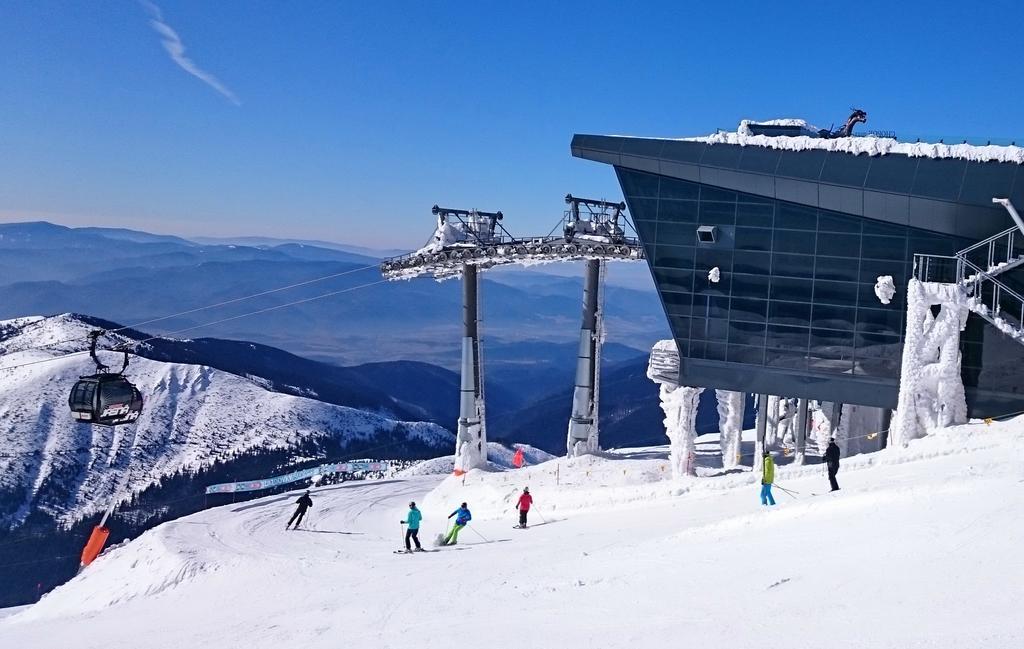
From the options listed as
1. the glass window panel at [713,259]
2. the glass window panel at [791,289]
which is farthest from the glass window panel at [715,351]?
the glass window panel at [713,259]

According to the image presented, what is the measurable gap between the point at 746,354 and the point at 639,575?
65.5 feet

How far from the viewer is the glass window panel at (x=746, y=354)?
3081 cm

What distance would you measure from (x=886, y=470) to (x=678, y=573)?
9.55m

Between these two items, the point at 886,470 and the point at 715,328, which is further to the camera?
the point at 715,328

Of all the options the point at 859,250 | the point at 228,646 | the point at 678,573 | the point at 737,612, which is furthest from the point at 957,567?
the point at 859,250

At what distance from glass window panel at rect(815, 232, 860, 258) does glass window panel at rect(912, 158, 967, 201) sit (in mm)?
2685

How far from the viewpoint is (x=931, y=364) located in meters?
24.7

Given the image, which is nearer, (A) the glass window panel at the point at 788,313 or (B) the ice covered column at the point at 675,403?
(A) the glass window panel at the point at 788,313

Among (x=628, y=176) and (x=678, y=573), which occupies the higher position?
(x=628, y=176)

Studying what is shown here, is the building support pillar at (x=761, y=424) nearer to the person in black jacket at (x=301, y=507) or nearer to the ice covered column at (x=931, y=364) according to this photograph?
the ice covered column at (x=931, y=364)

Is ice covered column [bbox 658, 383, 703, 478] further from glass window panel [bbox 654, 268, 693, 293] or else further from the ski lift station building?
glass window panel [bbox 654, 268, 693, 293]

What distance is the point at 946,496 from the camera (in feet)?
45.2

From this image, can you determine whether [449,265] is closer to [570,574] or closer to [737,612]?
[570,574]

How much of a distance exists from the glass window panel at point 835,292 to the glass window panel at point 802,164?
13.5ft
